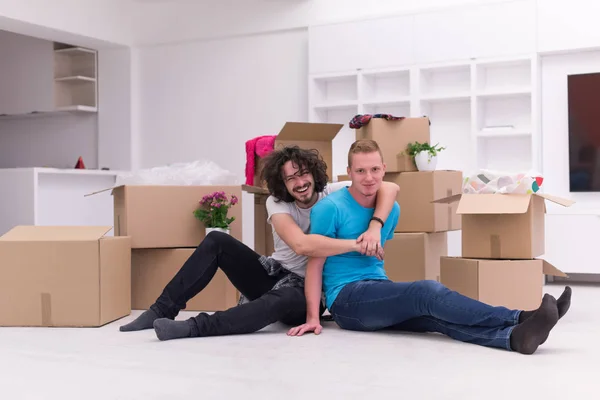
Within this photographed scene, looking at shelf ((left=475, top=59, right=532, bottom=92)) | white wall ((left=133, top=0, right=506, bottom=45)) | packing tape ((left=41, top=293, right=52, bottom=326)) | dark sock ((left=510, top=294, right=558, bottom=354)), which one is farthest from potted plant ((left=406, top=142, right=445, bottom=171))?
packing tape ((left=41, top=293, right=52, bottom=326))

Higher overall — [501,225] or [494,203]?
[494,203]

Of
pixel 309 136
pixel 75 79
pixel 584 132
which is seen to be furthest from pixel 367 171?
pixel 75 79

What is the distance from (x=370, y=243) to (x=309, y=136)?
1.49 m

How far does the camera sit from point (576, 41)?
5.05 m

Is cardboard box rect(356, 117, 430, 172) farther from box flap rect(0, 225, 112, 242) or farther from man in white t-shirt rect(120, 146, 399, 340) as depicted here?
box flap rect(0, 225, 112, 242)

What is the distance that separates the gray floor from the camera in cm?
204

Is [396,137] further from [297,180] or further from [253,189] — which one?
[297,180]

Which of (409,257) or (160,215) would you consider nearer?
(160,215)

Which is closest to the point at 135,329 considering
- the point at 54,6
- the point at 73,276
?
the point at 73,276

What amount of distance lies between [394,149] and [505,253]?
3.16 feet

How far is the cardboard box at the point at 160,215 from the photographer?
3.73 metres

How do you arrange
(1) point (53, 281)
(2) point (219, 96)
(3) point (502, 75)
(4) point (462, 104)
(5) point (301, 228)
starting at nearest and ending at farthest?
(5) point (301, 228) → (1) point (53, 281) → (3) point (502, 75) → (4) point (462, 104) → (2) point (219, 96)

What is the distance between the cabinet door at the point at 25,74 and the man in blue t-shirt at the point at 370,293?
5051 millimetres

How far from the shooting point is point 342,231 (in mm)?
2867
